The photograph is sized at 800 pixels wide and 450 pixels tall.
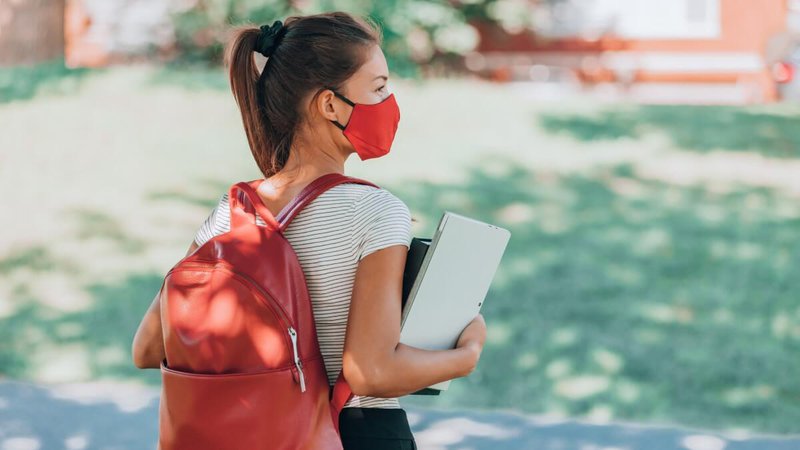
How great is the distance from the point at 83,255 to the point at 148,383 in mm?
1991

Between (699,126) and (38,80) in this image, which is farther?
(38,80)

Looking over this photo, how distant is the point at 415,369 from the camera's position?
2.03m

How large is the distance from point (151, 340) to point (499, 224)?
5774mm

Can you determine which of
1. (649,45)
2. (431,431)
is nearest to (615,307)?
(431,431)

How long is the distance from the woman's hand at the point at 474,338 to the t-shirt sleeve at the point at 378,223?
0.29m

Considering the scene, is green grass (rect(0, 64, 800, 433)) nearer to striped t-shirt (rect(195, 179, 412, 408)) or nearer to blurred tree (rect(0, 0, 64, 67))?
blurred tree (rect(0, 0, 64, 67))

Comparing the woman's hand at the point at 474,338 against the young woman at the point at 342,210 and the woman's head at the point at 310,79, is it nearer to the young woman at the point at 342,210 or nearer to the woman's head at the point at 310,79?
the young woman at the point at 342,210

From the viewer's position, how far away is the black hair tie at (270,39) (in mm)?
2215

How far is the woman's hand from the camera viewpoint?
7.13 ft

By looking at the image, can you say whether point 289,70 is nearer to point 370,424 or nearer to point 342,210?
point 342,210

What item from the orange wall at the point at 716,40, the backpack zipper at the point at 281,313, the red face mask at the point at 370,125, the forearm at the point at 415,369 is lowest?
the forearm at the point at 415,369

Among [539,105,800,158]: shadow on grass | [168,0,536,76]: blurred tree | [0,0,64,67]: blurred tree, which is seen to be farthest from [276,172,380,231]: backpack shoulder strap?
[0,0,64,67]: blurred tree

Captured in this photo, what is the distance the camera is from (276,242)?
197cm

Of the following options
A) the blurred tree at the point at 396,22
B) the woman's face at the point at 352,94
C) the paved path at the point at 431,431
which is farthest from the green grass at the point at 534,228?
the woman's face at the point at 352,94
